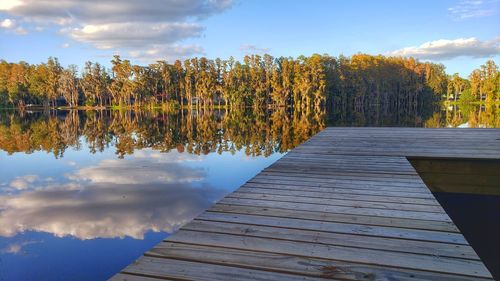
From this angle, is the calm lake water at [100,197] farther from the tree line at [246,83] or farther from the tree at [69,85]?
the tree at [69,85]

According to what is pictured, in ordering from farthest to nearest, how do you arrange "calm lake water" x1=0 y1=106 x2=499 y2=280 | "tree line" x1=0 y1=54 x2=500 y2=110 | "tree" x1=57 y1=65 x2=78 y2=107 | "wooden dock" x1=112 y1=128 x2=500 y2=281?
"tree" x1=57 y1=65 x2=78 y2=107 < "tree line" x1=0 y1=54 x2=500 y2=110 < "calm lake water" x1=0 y1=106 x2=499 y2=280 < "wooden dock" x1=112 y1=128 x2=500 y2=281

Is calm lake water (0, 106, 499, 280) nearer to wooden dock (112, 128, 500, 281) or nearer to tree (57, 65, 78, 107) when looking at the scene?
Result: wooden dock (112, 128, 500, 281)

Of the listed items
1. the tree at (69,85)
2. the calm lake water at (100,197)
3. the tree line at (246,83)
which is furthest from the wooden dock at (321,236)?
the tree at (69,85)

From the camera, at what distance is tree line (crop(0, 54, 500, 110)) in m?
62.3

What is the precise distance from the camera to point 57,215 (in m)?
6.59

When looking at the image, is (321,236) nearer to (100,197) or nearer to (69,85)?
(100,197)

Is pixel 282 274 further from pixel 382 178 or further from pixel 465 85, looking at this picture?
pixel 465 85

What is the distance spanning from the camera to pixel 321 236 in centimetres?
254

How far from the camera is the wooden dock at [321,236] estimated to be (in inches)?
79.5

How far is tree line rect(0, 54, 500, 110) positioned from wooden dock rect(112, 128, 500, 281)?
55170 millimetres

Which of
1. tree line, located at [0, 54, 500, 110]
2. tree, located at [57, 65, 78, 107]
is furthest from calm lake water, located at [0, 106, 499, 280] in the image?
tree, located at [57, 65, 78, 107]

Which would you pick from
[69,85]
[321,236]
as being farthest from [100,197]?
[69,85]

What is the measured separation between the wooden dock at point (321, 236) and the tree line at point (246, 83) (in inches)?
2172

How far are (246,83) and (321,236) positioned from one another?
202 feet
